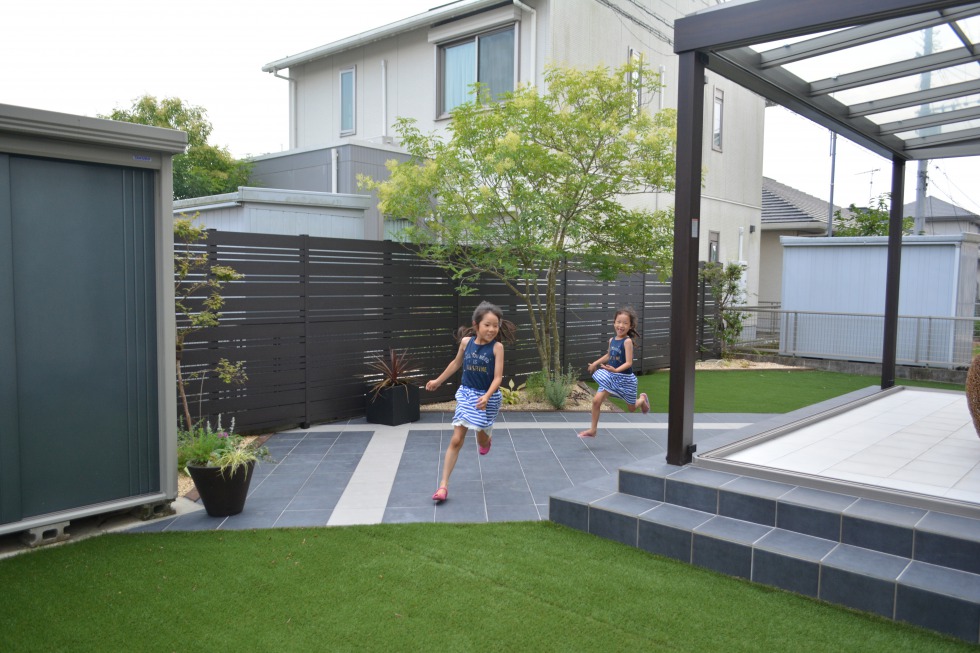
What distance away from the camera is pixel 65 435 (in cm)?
461

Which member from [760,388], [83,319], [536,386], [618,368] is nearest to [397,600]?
[83,319]

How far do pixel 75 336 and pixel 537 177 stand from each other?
238 inches

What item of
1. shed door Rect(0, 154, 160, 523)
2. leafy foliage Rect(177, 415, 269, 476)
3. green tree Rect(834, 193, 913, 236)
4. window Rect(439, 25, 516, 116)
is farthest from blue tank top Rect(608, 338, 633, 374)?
green tree Rect(834, 193, 913, 236)

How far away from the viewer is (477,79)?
13688mm

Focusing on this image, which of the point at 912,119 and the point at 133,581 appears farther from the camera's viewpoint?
the point at 912,119

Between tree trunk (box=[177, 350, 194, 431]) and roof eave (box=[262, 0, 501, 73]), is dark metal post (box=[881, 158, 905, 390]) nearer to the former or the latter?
roof eave (box=[262, 0, 501, 73])

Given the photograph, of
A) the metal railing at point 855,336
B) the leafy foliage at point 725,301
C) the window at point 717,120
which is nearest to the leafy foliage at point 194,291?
the leafy foliage at point 725,301

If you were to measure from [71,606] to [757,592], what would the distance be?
12.1 ft

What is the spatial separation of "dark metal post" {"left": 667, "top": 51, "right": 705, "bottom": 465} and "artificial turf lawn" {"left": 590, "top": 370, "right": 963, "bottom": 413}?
4270mm

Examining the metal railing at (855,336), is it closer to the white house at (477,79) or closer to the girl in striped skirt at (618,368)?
the white house at (477,79)

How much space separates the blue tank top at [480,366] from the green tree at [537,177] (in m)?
3.37

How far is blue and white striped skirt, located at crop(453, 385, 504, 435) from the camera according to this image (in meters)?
5.58

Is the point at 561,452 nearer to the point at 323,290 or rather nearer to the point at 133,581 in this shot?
the point at 323,290

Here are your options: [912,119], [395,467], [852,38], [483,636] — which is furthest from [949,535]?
[912,119]
